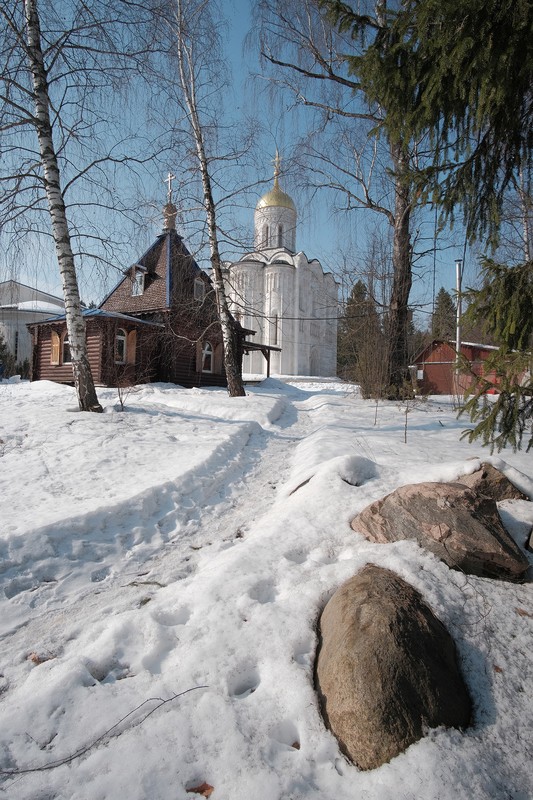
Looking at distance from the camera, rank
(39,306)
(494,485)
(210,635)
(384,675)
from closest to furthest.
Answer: (384,675) < (210,635) < (494,485) < (39,306)

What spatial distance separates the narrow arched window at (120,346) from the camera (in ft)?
57.0

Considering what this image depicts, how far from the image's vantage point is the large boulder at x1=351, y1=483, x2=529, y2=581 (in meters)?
2.76

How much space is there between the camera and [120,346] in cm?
1775

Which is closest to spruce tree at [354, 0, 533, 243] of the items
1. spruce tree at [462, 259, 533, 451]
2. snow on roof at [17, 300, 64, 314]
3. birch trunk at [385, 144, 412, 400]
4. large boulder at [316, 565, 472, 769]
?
spruce tree at [462, 259, 533, 451]

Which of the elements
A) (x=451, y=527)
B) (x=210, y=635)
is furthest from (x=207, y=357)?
(x=210, y=635)

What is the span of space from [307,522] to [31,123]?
27.3 ft

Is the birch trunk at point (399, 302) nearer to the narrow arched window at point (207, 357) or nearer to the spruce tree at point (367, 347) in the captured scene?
the spruce tree at point (367, 347)

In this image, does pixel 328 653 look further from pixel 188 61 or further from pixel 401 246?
pixel 188 61

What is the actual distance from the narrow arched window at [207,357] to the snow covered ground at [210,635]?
1607cm

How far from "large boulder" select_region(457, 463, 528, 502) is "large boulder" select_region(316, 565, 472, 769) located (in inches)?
63.7

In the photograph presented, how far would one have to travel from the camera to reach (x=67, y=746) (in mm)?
1716

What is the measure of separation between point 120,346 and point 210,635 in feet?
55.6

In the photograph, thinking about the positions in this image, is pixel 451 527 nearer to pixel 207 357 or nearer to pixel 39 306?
pixel 207 357

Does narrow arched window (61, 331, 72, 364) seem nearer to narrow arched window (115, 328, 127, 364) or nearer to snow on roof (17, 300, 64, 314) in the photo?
narrow arched window (115, 328, 127, 364)
